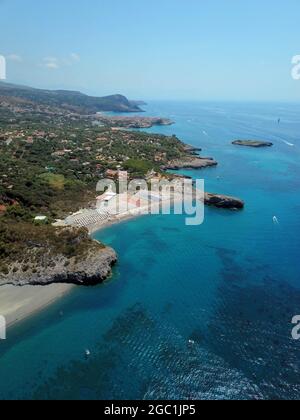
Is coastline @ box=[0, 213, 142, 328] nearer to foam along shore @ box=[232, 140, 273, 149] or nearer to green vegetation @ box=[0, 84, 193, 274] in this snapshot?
green vegetation @ box=[0, 84, 193, 274]

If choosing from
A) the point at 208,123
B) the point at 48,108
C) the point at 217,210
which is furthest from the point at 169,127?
the point at 217,210

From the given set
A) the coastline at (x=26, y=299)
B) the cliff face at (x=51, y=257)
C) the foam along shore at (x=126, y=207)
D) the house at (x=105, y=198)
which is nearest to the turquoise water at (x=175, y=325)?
Result: the coastline at (x=26, y=299)

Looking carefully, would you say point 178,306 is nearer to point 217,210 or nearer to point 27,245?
point 27,245

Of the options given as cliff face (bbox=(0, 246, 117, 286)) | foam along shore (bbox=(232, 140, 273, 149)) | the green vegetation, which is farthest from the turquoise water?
foam along shore (bbox=(232, 140, 273, 149))

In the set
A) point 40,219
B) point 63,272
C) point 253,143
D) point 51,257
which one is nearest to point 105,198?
point 40,219
